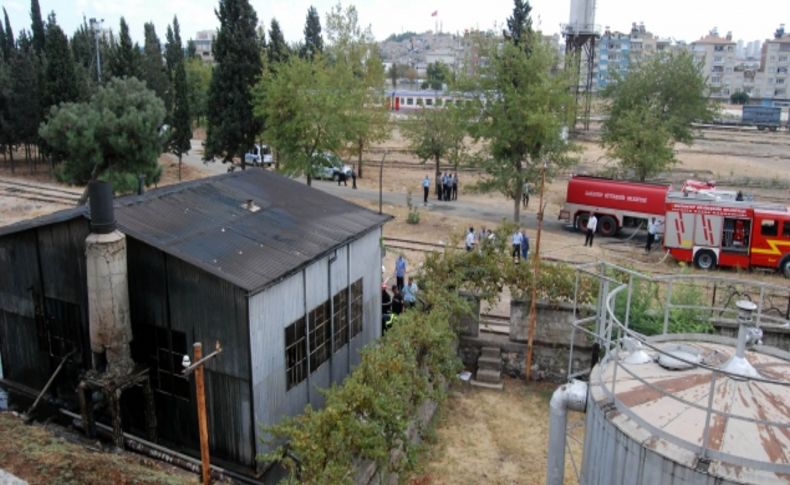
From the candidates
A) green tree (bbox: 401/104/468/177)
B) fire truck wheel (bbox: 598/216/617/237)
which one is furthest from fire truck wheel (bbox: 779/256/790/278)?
green tree (bbox: 401/104/468/177)

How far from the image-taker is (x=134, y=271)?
1234cm

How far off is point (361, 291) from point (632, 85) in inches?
1480

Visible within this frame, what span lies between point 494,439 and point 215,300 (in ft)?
22.6

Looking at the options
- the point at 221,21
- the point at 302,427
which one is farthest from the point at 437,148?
the point at 302,427

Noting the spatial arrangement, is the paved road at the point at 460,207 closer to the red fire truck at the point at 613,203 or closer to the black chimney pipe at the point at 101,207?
the red fire truck at the point at 613,203

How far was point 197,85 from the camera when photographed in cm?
7250

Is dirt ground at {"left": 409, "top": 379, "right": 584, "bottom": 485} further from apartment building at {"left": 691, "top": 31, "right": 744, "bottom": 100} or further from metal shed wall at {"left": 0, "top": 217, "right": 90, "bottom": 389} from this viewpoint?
apartment building at {"left": 691, "top": 31, "right": 744, "bottom": 100}

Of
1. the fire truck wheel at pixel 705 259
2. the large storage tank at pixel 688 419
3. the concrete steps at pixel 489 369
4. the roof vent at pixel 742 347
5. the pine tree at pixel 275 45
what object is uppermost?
the pine tree at pixel 275 45

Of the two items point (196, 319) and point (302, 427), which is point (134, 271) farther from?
point (302, 427)

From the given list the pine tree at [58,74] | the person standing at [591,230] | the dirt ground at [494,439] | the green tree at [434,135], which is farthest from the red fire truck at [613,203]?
the pine tree at [58,74]

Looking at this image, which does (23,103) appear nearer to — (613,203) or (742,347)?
(613,203)

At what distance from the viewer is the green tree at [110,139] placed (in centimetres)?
3259

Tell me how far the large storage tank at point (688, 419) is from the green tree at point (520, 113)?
68.9 ft

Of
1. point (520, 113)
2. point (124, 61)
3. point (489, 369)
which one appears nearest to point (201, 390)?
point (489, 369)
